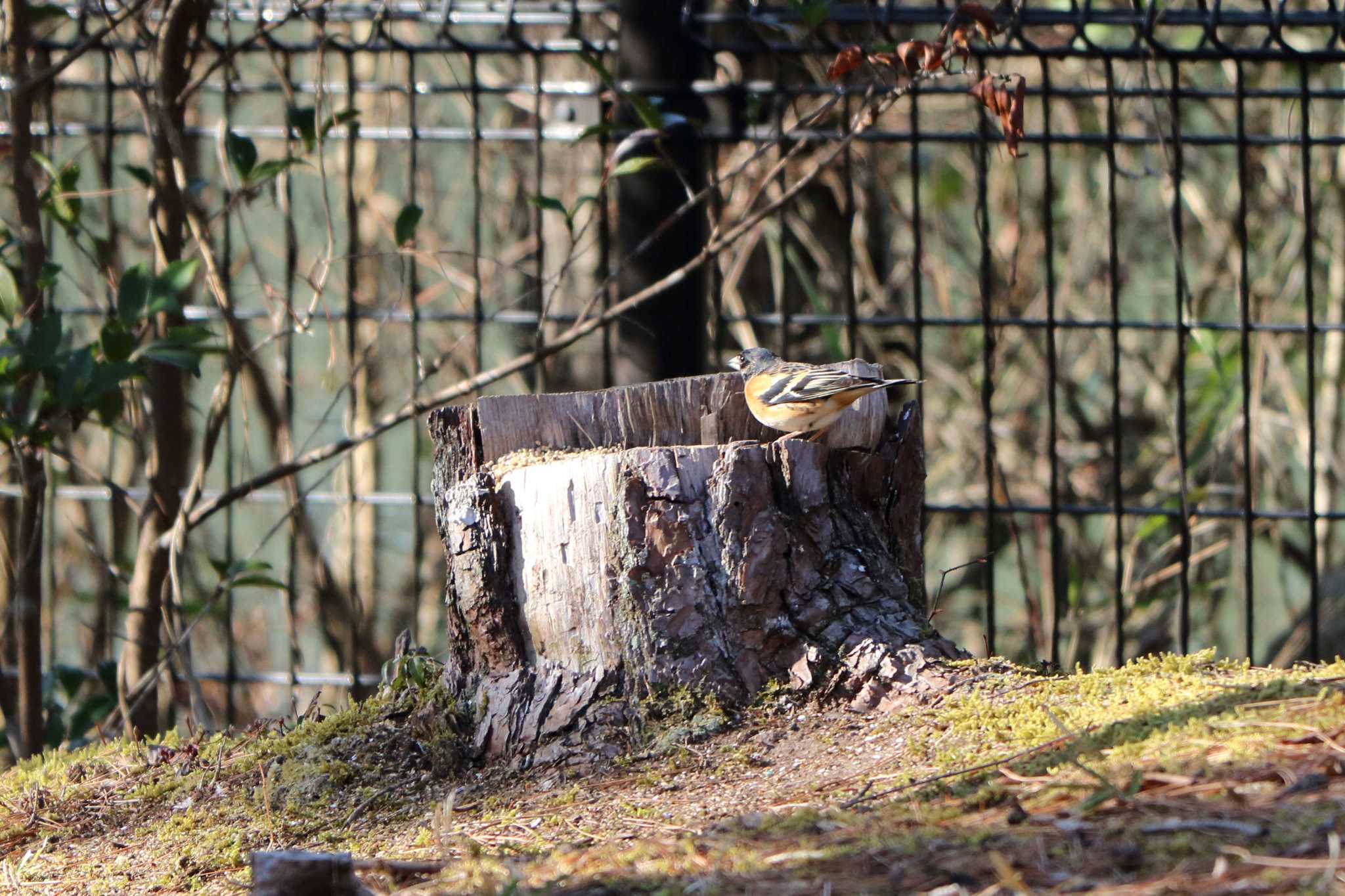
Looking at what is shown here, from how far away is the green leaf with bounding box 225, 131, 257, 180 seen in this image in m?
3.74

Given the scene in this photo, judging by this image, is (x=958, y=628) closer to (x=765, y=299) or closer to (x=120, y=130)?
(x=765, y=299)

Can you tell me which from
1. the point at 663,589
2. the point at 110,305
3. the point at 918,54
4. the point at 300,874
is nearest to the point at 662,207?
the point at 918,54

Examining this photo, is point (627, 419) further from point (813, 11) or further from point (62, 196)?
point (62, 196)

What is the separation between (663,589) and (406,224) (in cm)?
175

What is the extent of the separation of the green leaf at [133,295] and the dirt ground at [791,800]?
3.77 feet

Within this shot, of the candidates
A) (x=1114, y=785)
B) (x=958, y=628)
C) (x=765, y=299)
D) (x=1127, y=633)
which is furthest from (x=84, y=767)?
(x=958, y=628)

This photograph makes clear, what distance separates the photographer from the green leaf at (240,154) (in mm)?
3740

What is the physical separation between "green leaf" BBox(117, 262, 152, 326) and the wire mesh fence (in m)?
0.58

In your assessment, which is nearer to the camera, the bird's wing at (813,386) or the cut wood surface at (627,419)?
the cut wood surface at (627,419)

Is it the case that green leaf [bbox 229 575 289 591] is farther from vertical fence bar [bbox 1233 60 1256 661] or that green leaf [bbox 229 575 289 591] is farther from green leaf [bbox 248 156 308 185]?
vertical fence bar [bbox 1233 60 1256 661]

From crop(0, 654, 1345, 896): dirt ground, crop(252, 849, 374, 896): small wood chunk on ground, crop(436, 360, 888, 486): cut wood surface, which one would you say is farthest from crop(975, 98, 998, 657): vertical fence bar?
crop(252, 849, 374, 896): small wood chunk on ground

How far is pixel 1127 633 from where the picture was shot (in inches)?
274

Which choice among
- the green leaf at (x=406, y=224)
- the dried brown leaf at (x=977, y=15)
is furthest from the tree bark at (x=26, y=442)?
the dried brown leaf at (x=977, y=15)

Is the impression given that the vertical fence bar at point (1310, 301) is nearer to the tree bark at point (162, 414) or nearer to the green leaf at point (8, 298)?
the tree bark at point (162, 414)
